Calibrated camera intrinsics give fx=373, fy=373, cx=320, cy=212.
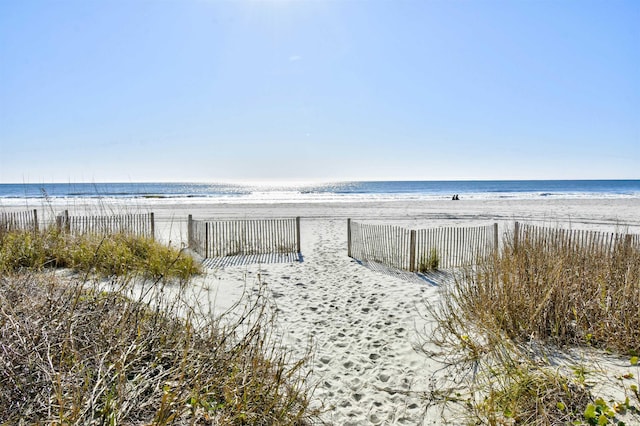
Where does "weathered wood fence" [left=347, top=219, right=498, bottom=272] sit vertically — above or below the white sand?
above

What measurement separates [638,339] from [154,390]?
4.41 meters

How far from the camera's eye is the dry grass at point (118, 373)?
2074 mm

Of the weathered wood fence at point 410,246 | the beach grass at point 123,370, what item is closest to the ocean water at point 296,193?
the weathered wood fence at point 410,246

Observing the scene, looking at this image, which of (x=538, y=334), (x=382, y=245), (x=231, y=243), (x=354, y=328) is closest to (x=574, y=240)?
(x=538, y=334)

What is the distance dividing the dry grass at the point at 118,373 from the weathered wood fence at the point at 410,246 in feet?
20.0

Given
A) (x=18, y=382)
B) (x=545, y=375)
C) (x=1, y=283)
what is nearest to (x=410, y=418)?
(x=545, y=375)

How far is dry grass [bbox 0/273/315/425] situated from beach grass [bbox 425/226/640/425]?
70.0 inches

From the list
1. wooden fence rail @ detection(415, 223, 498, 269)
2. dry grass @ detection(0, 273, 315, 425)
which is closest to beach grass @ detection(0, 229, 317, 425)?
dry grass @ detection(0, 273, 315, 425)

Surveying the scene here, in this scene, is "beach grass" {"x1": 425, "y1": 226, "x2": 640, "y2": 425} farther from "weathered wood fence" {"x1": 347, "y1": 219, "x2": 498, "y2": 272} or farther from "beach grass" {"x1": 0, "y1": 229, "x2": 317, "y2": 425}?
"weathered wood fence" {"x1": 347, "y1": 219, "x2": 498, "y2": 272}

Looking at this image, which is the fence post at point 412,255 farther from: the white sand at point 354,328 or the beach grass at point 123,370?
the beach grass at point 123,370

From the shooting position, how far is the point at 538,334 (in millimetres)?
4203

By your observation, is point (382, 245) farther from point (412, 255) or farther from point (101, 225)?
point (101, 225)

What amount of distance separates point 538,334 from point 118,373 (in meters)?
4.20

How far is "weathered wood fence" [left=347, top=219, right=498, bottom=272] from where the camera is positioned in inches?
348
